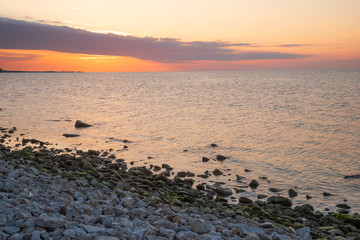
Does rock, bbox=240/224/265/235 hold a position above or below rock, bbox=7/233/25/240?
below

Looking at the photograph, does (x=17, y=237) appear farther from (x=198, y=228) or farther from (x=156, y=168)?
(x=156, y=168)

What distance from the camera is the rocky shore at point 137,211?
6.28 m

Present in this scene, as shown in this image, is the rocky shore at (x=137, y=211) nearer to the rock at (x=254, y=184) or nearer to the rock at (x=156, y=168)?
the rock at (x=156, y=168)

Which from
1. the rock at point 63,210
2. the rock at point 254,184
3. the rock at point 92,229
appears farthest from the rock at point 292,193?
the rock at point 63,210

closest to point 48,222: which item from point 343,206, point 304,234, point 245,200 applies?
point 304,234

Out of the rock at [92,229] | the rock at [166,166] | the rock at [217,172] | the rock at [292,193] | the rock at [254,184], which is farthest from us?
the rock at [166,166]

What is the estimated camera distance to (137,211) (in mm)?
8234

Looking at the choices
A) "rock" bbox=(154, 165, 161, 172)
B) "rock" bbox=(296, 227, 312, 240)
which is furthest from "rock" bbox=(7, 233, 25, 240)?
"rock" bbox=(154, 165, 161, 172)

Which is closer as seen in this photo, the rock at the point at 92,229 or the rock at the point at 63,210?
the rock at the point at 92,229

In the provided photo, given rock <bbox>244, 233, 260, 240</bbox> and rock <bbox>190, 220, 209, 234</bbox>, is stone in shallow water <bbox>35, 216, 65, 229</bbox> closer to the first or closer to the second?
rock <bbox>190, 220, 209, 234</bbox>

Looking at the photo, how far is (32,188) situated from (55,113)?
116 feet

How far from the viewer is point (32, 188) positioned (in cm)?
917

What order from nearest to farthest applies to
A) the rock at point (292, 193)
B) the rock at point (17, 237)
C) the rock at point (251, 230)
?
the rock at point (17, 237), the rock at point (251, 230), the rock at point (292, 193)

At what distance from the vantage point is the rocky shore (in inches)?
247
